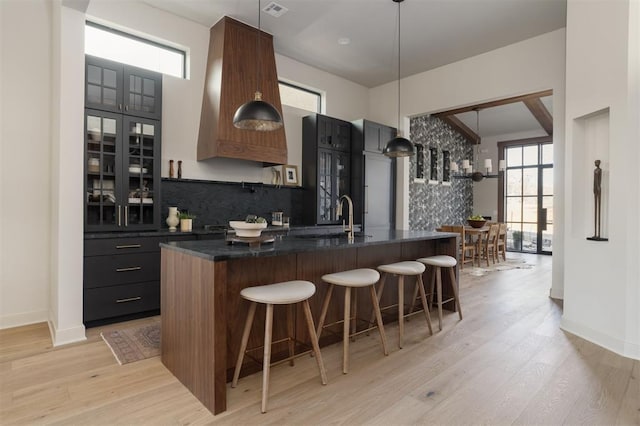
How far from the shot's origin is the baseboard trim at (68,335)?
9.72 ft

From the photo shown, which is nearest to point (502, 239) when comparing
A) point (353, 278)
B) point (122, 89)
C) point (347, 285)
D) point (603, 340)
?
point (603, 340)

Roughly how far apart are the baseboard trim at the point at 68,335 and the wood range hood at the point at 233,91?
2.19 meters

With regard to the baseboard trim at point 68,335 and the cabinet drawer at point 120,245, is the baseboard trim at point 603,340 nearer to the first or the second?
the cabinet drawer at point 120,245

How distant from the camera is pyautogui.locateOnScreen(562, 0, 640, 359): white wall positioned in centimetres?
287

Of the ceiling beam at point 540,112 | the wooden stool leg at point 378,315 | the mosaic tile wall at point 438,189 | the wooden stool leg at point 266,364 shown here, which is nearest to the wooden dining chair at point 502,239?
the mosaic tile wall at point 438,189

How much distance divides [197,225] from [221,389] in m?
2.85

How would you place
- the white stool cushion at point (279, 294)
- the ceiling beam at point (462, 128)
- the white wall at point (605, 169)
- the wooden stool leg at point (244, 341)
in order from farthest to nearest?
the ceiling beam at point (462, 128), the white wall at point (605, 169), the wooden stool leg at point (244, 341), the white stool cushion at point (279, 294)

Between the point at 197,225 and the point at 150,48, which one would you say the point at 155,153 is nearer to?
the point at 197,225

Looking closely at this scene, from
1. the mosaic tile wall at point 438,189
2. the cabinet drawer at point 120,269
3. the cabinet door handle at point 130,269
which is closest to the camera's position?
the cabinet drawer at point 120,269

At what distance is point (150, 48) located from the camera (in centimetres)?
434

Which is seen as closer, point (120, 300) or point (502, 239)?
point (120, 300)

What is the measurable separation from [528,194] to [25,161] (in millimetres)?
10693

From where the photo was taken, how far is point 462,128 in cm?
980

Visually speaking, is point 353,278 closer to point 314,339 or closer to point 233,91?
point 314,339
